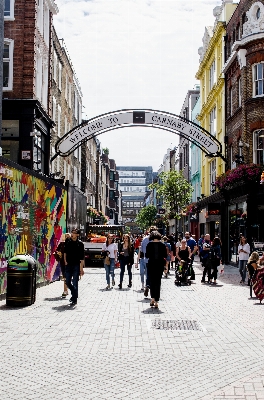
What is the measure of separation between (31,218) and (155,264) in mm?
5040

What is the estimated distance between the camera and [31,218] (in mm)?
Result: 17328

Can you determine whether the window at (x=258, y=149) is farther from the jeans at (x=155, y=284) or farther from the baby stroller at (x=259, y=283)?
the jeans at (x=155, y=284)

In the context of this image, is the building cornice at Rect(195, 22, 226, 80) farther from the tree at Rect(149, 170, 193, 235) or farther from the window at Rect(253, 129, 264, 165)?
the window at Rect(253, 129, 264, 165)

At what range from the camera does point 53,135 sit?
3306cm

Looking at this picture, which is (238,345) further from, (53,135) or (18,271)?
(53,135)

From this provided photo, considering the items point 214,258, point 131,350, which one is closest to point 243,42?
point 214,258

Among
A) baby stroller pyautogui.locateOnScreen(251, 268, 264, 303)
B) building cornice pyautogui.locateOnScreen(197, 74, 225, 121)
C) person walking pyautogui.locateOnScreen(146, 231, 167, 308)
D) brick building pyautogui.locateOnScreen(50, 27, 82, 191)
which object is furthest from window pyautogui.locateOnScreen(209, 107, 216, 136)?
person walking pyautogui.locateOnScreen(146, 231, 167, 308)

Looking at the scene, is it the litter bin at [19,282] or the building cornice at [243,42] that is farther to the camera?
the building cornice at [243,42]

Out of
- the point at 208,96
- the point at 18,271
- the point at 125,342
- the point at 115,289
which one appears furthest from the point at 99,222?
the point at 125,342

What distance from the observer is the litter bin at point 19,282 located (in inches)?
530

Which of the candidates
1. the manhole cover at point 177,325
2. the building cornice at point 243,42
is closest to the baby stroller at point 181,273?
the manhole cover at point 177,325

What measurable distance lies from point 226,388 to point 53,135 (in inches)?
1091

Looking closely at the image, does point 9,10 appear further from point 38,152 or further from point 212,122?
point 212,122

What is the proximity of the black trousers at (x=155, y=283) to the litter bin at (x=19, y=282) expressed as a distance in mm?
2752
